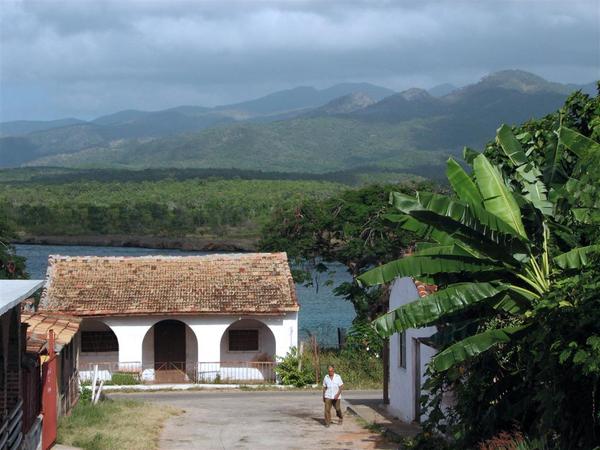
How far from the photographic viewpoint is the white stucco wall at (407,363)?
24203mm

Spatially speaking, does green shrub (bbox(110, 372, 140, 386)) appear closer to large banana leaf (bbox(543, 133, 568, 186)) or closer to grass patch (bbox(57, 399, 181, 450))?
grass patch (bbox(57, 399, 181, 450))

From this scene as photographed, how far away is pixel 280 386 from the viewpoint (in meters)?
35.3

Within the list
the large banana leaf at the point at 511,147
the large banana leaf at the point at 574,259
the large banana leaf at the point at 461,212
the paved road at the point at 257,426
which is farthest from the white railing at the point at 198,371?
the large banana leaf at the point at 574,259

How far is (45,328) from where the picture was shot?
22969 millimetres

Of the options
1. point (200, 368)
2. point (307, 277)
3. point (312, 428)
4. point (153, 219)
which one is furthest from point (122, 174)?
point (312, 428)

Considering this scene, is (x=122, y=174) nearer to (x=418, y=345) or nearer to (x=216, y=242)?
(x=216, y=242)

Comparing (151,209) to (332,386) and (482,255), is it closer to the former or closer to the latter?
(332,386)

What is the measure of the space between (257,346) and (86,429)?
50.0 feet

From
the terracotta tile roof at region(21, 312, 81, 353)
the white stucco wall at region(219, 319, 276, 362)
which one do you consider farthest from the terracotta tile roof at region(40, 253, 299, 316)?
the terracotta tile roof at region(21, 312, 81, 353)

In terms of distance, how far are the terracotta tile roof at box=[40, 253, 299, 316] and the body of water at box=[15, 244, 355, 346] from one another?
5.40m

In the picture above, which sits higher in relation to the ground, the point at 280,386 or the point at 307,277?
the point at 307,277

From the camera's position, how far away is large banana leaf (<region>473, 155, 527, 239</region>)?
16.6 m

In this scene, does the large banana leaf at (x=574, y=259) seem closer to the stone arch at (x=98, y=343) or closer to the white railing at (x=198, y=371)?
the white railing at (x=198, y=371)

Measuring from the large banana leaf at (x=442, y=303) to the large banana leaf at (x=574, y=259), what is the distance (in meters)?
0.96
